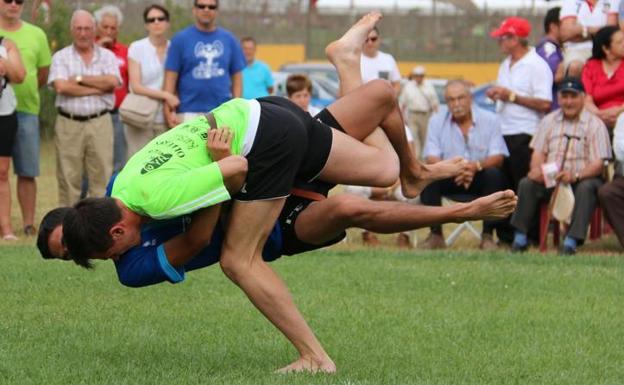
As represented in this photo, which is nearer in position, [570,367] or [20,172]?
[570,367]

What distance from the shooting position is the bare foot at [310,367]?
6.78 metres

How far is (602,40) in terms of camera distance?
41.3 feet

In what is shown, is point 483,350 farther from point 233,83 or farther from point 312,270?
point 233,83

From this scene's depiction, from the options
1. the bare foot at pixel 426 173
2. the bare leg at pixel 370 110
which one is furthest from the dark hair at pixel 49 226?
the bare foot at pixel 426 173

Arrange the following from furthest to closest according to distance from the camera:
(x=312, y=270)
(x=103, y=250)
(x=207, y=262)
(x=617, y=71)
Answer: (x=617, y=71), (x=312, y=270), (x=207, y=262), (x=103, y=250)

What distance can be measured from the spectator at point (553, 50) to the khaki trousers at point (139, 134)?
399 cm

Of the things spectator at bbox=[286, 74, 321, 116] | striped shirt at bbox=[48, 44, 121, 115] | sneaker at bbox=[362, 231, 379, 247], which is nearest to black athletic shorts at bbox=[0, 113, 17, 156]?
striped shirt at bbox=[48, 44, 121, 115]

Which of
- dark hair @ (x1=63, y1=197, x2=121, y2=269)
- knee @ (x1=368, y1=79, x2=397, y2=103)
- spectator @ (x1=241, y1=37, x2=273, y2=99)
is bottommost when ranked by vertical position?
spectator @ (x1=241, y1=37, x2=273, y2=99)

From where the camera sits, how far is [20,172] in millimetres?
12797

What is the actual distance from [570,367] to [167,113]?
664cm

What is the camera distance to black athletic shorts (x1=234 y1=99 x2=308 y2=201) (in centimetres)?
675

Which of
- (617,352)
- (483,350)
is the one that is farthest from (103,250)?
(617,352)

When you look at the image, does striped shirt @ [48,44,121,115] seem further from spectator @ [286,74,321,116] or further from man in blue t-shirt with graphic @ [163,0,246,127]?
spectator @ [286,74,321,116]

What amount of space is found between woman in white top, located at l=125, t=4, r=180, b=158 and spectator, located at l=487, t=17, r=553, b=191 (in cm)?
336
